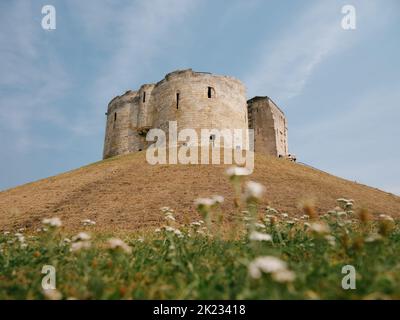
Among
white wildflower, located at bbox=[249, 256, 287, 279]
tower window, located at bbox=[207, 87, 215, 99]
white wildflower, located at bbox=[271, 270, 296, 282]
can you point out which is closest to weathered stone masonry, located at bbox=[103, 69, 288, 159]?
tower window, located at bbox=[207, 87, 215, 99]

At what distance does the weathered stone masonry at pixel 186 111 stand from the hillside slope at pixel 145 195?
A: 11.9 meters

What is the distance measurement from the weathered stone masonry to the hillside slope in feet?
39.0

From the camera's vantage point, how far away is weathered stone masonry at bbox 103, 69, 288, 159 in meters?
36.1

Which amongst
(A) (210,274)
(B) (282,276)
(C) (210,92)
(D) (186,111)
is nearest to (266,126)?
(C) (210,92)

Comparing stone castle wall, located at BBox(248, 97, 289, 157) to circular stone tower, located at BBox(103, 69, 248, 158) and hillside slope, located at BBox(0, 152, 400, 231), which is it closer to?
circular stone tower, located at BBox(103, 69, 248, 158)

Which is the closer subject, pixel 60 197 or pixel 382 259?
pixel 382 259

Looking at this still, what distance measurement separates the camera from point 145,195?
1803 cm

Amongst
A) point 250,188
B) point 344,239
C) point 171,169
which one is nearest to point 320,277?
point 344,239

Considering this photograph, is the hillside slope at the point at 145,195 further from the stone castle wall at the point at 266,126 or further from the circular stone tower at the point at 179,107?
the stone castle wall at the point at 266,126

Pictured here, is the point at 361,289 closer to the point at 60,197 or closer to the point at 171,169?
the point at 60,197

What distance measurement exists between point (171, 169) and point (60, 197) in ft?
25.7

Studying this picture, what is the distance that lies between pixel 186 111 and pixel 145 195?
19474 mm

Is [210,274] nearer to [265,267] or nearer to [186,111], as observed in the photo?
[265,267]
